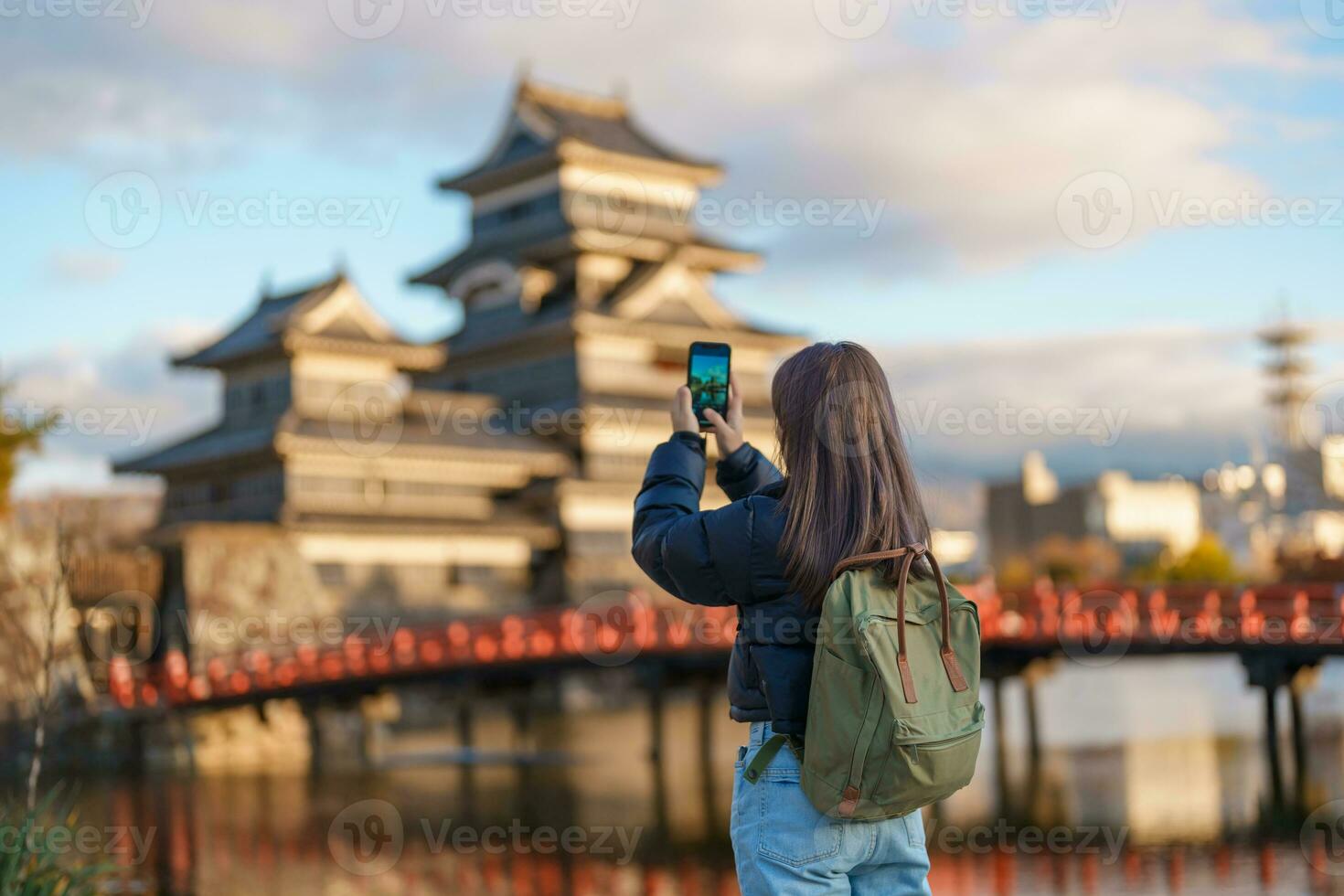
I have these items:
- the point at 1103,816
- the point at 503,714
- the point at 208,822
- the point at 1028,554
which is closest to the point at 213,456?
the point at 503,714

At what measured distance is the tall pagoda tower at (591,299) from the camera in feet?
120

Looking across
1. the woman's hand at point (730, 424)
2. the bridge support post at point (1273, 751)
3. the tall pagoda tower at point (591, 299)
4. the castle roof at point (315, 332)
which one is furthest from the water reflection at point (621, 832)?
the tall pagoda tower at point (591, 299)

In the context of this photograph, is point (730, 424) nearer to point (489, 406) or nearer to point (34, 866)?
point (34, 866)

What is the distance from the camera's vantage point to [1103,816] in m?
16.2

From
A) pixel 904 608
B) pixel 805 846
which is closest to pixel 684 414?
pixel 904 608

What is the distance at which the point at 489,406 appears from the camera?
37.9 metres

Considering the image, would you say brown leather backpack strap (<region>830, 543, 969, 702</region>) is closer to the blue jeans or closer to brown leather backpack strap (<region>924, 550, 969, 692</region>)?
brown leather backpack strap (<region>924, 550, 969, 692</region>)

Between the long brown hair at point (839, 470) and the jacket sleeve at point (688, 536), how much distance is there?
12cm

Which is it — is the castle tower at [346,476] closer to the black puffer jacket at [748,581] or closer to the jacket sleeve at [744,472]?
the jacket sleeve at [744,472]

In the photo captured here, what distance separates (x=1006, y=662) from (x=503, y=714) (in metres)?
15.6

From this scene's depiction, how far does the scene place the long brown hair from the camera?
11.5 ft

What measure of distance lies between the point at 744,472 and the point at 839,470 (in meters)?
0.52

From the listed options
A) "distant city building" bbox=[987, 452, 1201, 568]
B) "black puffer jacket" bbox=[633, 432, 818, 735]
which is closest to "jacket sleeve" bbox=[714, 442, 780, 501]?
"black puffer jacket" bbox=[633, 432, 818, 735]

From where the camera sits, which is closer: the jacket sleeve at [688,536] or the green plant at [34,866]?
the jacket sleeve at [688,536]
